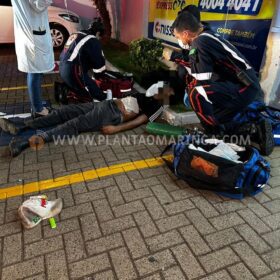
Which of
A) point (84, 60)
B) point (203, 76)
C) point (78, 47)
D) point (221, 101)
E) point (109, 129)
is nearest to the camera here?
point (203, 76)

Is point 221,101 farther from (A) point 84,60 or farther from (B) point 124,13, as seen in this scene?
(B) point 124,13

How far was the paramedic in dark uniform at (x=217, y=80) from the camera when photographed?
3166 mm

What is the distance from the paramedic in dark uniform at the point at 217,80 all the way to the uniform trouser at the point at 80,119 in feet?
3.61

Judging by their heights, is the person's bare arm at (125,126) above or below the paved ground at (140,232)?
above

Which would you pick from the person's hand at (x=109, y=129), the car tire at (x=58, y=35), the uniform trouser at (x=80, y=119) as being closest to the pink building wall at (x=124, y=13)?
the car tire at (x=58, y=35)

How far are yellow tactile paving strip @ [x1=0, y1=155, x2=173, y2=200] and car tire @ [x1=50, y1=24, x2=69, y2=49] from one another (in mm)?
7088

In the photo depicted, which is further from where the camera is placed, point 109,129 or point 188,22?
point 109,129

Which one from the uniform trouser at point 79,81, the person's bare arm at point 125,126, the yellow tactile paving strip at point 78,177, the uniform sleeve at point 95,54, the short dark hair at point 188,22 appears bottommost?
the yellow tactile paving strip at point 78,177

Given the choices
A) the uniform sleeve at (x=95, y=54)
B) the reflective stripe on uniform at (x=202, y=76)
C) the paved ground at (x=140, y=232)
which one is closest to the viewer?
the paved ground at (x=140, y=232)

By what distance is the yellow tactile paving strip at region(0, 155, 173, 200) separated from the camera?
2758 millimetres

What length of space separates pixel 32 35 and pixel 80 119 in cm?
128

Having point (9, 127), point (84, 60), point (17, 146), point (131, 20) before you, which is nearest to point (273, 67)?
point (84, 60)

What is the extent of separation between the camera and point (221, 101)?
140 inches

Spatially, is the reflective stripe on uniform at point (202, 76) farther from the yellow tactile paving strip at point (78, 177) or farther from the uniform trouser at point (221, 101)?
the yellow tactile paving strip at point (78, 177)
